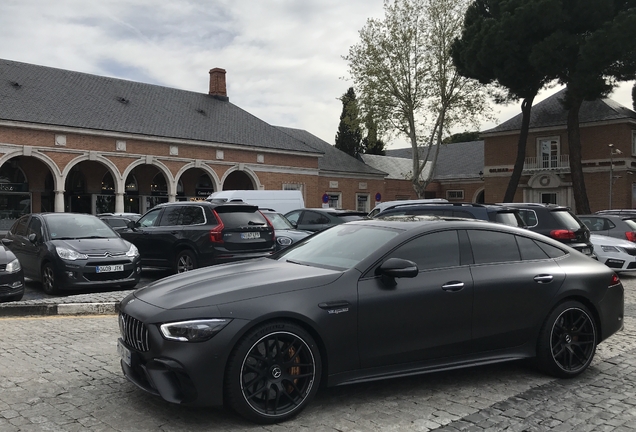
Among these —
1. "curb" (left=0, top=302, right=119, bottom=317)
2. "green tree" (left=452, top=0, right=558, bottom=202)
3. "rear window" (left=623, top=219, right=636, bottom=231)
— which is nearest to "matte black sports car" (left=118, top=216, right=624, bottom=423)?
"curb" (left=0, top=302, right=119, bottom=317)

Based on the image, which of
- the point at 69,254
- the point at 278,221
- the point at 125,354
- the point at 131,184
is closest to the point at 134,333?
the point at 125,354

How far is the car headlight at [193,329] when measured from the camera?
3.81 meters

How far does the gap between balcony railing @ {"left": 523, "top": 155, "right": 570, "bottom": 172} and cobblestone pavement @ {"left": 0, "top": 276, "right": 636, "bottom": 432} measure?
119ft

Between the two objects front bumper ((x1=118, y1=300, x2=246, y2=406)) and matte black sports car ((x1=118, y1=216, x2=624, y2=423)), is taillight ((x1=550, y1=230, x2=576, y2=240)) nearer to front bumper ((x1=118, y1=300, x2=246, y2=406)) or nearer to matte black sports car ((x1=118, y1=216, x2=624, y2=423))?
matte black sports car ((x1=118, y1=216, x2=624, y2=423))

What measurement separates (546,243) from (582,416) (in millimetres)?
1816

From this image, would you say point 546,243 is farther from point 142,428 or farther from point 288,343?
point 142,428

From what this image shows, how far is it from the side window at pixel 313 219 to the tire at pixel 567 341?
1059cm

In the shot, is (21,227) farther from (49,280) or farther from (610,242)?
(610,242)

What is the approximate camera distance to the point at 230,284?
13.9ft

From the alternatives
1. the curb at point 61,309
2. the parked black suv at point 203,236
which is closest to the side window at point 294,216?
the parked black suv at point 203,236

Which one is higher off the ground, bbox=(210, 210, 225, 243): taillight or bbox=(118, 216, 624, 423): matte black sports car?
bbox=(210, 210, 225, 243): taillight

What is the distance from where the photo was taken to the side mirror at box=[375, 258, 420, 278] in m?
4.36

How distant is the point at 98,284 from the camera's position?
10055mm

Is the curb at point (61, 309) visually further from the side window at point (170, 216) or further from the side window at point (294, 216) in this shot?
the side window at point (294, 216)
